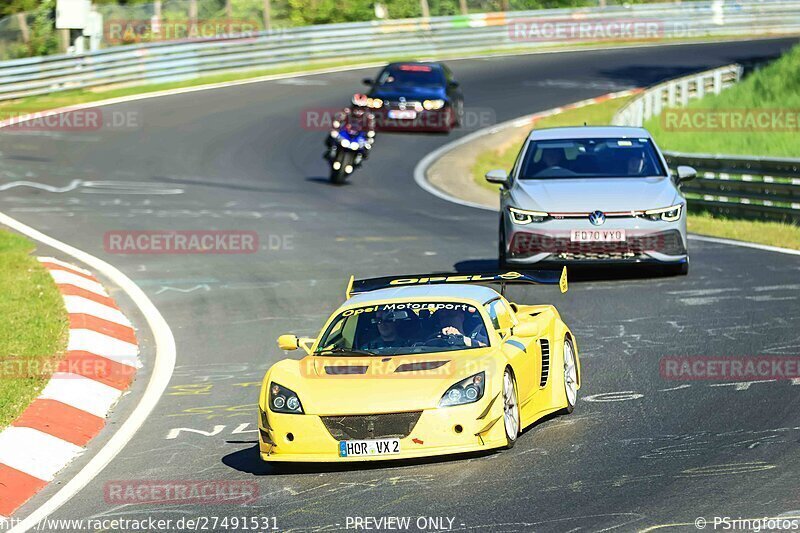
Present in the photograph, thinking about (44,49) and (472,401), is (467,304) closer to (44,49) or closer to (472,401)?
(472,401)

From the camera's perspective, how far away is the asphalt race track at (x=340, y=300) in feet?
26.2

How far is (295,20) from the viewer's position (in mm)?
54188

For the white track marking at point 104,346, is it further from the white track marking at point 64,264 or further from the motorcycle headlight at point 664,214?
the motorcycle headlight at point 664,214

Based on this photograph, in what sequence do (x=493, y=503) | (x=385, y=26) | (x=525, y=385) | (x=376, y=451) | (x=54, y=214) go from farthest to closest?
(x=385, y=26) → (x=54, y=214) → (x=525, y=385) → (x=376, y=451) → (x=493, y=503)

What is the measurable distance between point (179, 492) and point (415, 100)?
24671 millimetres

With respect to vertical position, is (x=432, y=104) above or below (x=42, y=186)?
above

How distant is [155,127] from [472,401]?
26234mm

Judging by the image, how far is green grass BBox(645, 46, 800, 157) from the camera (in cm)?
2984

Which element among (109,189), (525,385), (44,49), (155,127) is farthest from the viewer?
(44,49)

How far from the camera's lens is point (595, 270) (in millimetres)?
17531

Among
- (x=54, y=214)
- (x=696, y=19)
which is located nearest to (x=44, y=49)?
(x=54, y=214)

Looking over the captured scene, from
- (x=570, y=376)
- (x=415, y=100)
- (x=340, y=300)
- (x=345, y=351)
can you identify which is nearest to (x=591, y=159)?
(x=340, y=300)

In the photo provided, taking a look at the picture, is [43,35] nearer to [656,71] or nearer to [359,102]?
[359,102]

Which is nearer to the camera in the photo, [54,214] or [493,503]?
[493,503]
